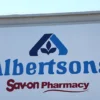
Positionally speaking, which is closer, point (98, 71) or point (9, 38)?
point (98, 71)

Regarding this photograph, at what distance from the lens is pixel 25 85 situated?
14.7ft

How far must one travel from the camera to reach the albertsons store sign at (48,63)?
4398mm

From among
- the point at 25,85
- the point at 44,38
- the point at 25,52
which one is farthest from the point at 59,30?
the point at 25,85

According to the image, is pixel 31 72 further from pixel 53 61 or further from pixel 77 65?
pixel 77 65

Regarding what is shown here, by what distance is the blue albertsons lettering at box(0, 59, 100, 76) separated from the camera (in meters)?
4.42

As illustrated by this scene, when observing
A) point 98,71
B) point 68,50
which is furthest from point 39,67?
point 98,71

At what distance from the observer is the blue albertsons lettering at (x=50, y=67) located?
14.5 feet

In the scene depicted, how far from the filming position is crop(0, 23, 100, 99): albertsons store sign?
4398 millimetres

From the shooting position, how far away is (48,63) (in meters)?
4.48

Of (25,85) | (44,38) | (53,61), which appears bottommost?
(25,85)

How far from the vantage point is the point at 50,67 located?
447cm

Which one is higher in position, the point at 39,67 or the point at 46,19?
the point at 46,19

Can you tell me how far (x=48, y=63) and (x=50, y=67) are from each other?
56 mm

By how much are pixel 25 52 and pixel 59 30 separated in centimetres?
52
